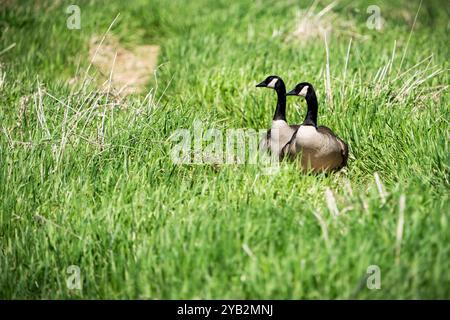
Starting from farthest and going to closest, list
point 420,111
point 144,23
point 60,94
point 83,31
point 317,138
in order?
point 144,23
point 83,31
point 60,94
point 420,111
point 317,138

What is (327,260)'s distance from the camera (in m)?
3.37

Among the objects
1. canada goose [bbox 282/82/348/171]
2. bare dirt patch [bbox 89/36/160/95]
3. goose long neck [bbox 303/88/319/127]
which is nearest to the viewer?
canada goose [bbox 282/82/348/171]

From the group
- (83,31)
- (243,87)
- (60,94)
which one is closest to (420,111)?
(243,87)

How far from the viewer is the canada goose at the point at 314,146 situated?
184 inches

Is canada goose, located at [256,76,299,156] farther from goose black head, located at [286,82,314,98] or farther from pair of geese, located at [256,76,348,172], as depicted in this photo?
goose black head, located at [286,82,314,98]

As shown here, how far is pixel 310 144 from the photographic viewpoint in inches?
184

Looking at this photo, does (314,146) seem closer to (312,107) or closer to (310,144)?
(310,144)

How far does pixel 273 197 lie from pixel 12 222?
1.63 metres

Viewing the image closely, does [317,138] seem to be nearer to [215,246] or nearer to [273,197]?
[273,197]

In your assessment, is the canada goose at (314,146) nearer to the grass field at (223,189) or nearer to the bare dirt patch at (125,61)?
the grass field at (223,189)

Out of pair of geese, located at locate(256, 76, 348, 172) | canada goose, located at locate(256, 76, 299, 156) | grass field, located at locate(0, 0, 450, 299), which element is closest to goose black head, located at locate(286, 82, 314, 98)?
pair of geese, located at locate(256, 76, 348, 172)

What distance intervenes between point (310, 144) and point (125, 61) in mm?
3778

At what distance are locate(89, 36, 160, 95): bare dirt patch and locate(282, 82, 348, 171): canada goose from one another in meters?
2.57

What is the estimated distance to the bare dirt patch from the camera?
23.8 feet
